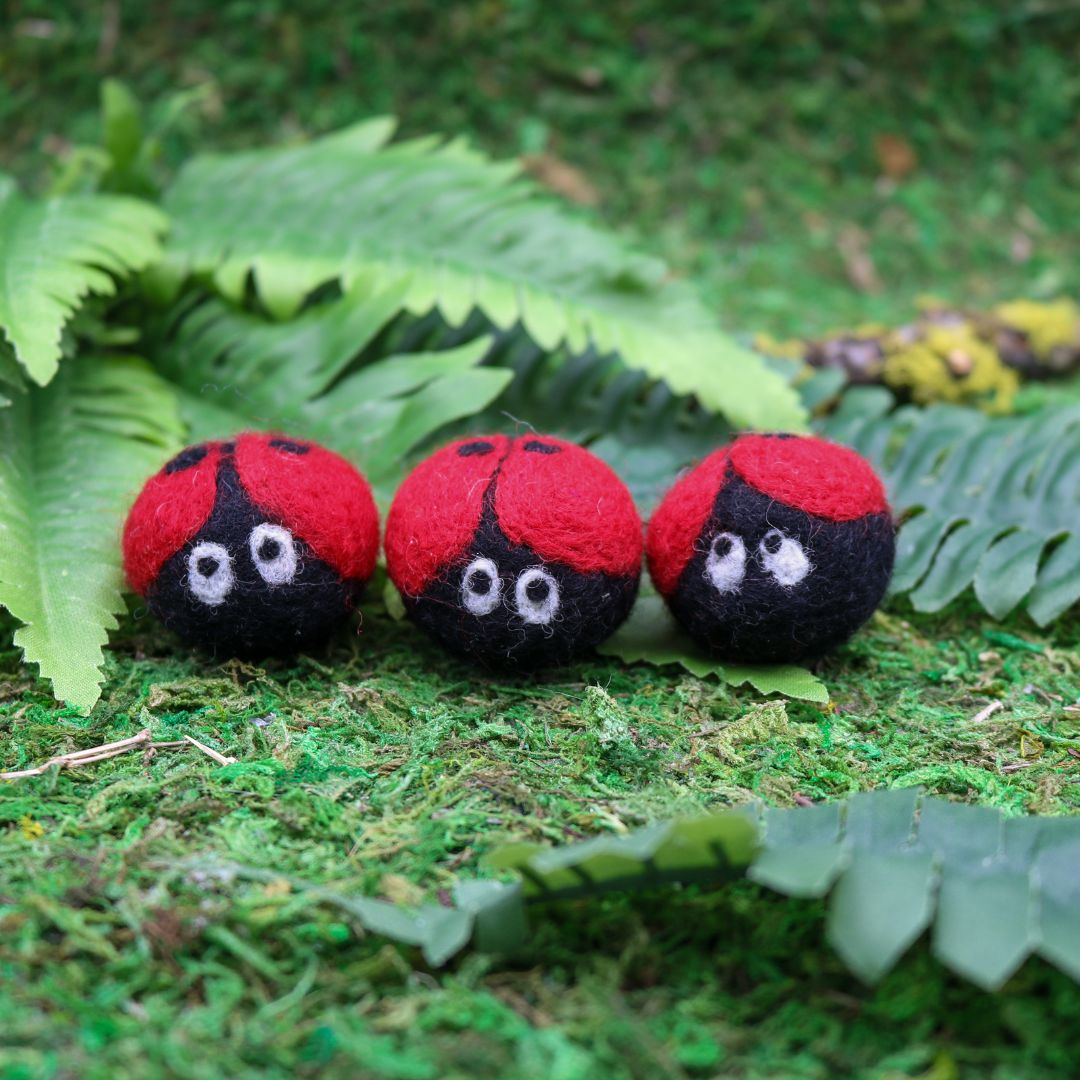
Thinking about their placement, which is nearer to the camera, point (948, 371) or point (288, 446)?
point (288, 446)

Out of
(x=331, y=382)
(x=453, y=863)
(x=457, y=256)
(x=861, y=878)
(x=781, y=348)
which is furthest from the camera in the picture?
(x=781, y=348)

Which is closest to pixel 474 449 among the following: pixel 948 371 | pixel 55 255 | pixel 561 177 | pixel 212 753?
pixel 212 753

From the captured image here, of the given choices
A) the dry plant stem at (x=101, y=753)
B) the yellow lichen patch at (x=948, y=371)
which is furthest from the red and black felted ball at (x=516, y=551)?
the yellow lichen patch at (x=948, y=371)

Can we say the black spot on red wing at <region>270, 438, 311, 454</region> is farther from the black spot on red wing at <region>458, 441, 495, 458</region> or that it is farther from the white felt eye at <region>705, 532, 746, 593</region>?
the white felt eye at <region>705, 532, 746, 593</region>

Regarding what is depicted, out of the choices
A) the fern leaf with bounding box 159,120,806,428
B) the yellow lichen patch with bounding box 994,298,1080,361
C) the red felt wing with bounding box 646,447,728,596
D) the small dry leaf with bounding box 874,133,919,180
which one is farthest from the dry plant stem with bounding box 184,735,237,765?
the small dry leaf with bounding box 874,133,919,180

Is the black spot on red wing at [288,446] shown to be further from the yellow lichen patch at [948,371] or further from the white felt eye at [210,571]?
the yellow lichen patch at [948,371]

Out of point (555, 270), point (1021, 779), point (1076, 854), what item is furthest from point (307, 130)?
point (1076, 854)

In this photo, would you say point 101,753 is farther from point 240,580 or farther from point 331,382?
point 331,382
